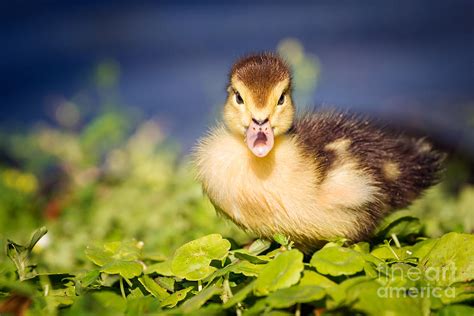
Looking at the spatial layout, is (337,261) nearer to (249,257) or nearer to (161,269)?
(249,257)

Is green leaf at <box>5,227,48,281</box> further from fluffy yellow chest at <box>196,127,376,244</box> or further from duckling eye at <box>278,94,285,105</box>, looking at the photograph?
duckling eye at <box>278,94,285,105</box>

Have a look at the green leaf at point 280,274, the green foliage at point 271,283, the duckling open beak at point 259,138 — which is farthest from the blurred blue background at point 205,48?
the green leaf at point 280,274

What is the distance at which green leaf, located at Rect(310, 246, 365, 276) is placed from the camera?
139 centimetres

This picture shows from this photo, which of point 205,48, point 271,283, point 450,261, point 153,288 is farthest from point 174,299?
point 205,48

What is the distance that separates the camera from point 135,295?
1.60 m

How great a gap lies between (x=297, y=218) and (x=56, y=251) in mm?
1159

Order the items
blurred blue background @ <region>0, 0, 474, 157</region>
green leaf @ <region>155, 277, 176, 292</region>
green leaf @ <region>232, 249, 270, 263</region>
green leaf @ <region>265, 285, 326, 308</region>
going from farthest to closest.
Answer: blurred blue background @ <region>0, 0, 474, 157</region> → green leaf @ <region>155, 277, 176, 292</region> → green leaf @ <region>232, 249, 270, 263</region> → green leaf @ <region>265, 285, 326, 308</region>

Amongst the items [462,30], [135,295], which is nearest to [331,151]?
[135,295]

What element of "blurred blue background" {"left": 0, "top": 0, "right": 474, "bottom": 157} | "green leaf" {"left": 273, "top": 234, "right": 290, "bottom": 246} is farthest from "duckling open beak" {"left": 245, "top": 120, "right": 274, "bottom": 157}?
"blurred blue background" {"left": 0, "top": 0, "right": 474, "bottom": 157}

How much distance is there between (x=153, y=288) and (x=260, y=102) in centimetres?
54

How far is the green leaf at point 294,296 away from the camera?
129 cm

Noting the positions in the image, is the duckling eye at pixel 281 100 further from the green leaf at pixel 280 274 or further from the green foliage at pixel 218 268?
the green leaf at pixel 280 274

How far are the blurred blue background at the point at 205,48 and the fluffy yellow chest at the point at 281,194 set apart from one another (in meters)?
2.90

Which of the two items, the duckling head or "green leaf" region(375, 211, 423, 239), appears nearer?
the duckling head
